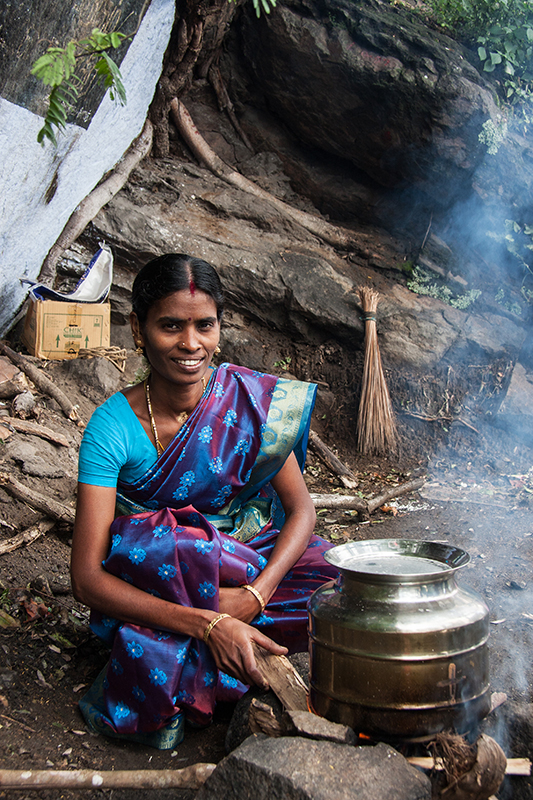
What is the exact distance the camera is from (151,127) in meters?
6.34

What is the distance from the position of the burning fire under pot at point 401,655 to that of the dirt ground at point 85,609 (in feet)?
1.79

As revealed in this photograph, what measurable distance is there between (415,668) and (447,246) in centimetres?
605

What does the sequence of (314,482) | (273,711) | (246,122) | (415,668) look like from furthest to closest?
(246,122) < (314,482) < (273,711) < (415,668)

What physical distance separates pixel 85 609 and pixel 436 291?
16.7ft

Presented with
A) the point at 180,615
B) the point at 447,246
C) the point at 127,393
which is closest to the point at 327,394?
the point at 447,246

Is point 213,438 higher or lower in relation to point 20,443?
higher

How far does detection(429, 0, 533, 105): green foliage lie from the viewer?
20.4 ft

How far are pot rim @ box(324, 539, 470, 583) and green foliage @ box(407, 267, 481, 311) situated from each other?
5091mm

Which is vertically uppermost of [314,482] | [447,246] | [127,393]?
[447,246]

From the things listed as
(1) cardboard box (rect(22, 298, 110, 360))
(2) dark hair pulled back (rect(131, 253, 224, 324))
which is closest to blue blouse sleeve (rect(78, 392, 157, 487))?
(2) dark hair pulled back (rect(131, 253, 224, 324))

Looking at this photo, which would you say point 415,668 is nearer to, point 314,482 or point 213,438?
point 213,438

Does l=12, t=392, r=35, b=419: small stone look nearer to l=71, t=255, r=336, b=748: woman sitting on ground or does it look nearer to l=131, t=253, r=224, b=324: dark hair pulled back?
l=71, t=255, r=336, b=748: woman sitting on ground

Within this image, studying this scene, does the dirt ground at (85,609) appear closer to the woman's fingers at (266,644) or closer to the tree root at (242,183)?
the woman's fingers at (266,644)

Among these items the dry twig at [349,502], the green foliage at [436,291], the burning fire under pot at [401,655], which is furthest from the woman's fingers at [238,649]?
the green foliage at [436,291]
